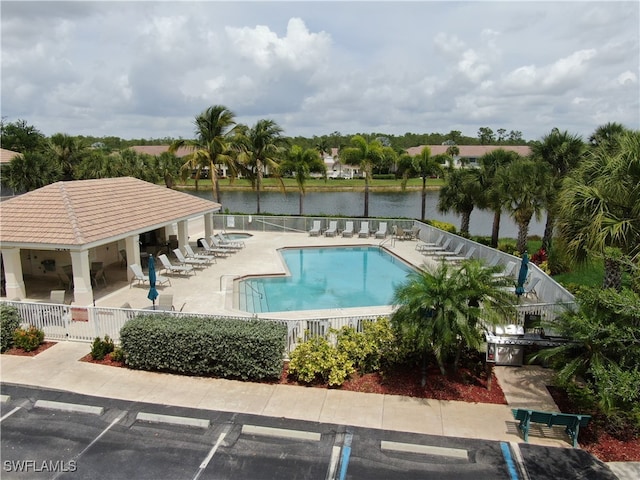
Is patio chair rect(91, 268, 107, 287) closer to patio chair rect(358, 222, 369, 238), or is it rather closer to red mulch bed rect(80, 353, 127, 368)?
red mulch bed rect(80, 353, 127, 368)

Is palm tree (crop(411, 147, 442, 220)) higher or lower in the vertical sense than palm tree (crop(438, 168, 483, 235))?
higher

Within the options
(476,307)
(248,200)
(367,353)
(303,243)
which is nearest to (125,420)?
(367,353)

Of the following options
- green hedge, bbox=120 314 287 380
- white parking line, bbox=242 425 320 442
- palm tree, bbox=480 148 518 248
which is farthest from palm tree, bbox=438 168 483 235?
white parking line, bbox=242 425 320 442

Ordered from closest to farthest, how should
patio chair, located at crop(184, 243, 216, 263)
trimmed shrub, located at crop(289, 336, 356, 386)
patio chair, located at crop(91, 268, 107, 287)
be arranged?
trimmed shrub, located at crop(289, 336, 356, 386)
patio chair, located at crop(91, 268, 107, 287)
patio chair, located at crop(184, 243, 216, 263)

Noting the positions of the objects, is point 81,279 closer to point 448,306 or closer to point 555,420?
point 448,306

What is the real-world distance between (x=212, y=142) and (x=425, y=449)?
25.4 metres

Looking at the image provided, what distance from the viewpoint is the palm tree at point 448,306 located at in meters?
8.88

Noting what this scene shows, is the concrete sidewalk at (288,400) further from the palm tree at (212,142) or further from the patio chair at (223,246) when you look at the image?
the palm tree at (212,142)

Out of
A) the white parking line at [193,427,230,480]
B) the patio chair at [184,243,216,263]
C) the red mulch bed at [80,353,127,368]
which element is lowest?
the white parking line at [193,427,230,480]

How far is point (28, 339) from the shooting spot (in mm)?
11156

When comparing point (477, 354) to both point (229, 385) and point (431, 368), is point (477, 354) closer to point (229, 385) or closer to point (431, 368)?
point (431, 368)

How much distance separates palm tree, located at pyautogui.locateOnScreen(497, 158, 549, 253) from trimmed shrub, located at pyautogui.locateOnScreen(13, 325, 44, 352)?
1771cm

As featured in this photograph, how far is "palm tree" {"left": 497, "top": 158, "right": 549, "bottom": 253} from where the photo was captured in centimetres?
1888

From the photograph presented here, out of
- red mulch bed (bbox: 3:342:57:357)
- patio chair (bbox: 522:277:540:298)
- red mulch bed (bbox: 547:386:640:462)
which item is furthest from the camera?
patio chair (bbox: 522:277:540:298)
